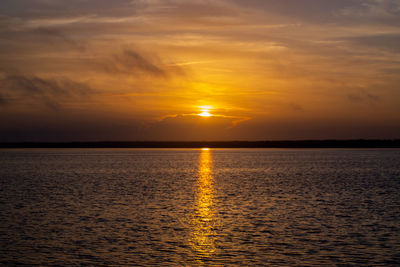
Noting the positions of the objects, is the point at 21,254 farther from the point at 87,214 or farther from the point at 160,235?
the point at 87,214

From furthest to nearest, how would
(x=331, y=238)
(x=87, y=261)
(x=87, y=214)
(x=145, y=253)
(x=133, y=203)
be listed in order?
(x=133, y=203), (x=87, y=214), (x=331, y=238), (x=145, y=253), (x=87, y=261)

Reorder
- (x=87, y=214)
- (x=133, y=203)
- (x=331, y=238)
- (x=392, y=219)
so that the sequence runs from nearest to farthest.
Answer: (x=331, y=238) < (x=392, y=219) < (x=87, y=214) < (x=133, y=203)

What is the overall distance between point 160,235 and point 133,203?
50.1 feet

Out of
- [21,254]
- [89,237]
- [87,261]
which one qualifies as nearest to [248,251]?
[87,261]

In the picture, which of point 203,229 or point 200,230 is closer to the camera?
point 200,230

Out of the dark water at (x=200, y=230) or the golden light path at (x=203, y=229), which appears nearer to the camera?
the dark water at (x=200, y=230)


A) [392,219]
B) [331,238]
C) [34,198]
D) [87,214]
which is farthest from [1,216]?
[392,219]

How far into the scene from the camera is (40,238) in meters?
25.0

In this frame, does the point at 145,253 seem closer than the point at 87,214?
Yes

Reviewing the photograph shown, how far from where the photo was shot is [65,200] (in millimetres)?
43219

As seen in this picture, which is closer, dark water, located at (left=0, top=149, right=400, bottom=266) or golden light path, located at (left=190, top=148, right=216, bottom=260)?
dark water, located at (left=0, top=149, right=400, bottom=266)

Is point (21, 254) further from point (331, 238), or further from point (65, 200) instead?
point (65, 200)

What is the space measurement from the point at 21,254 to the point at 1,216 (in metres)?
12.5

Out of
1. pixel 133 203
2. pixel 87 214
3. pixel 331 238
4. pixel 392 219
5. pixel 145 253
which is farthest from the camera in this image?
pixel 133 203
